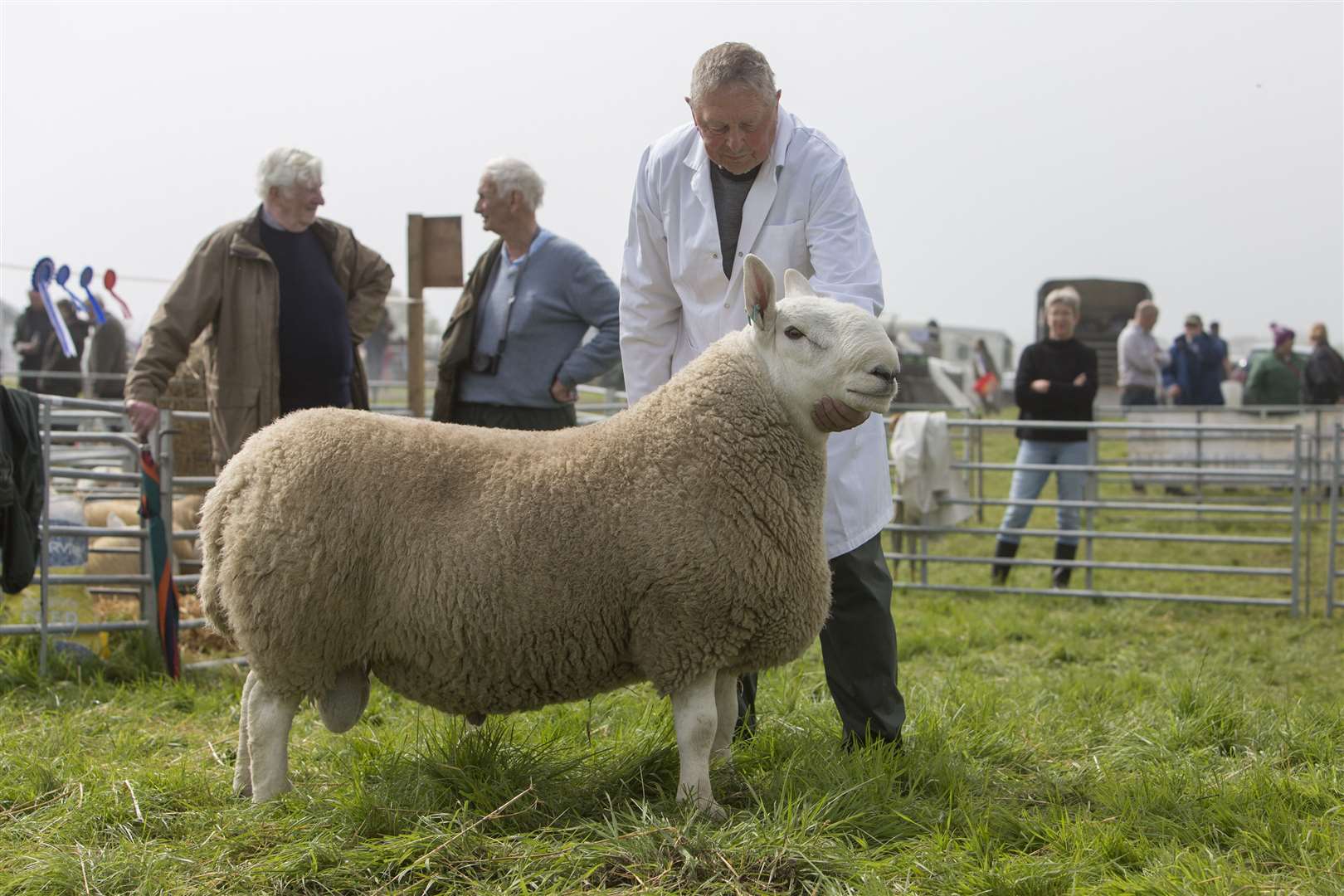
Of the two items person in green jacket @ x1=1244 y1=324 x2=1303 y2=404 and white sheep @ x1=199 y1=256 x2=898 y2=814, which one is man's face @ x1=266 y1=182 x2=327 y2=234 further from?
person in green jacket @ x1=1244 y1=324 x2=1303 y2=404

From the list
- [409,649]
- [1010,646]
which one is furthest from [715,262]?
[1010,646]

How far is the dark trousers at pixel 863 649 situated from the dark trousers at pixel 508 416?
1624mm

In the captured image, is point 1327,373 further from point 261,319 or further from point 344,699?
point 344,699

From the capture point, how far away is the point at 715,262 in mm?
3668

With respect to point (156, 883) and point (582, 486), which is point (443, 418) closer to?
point (582, 486)

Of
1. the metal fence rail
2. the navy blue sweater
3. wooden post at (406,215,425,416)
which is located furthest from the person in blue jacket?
the navy blue sweater

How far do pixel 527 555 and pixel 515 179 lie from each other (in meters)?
2.20

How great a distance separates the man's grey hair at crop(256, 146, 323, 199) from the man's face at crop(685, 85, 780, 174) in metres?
1.84

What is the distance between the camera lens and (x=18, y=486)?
4570 millimetres

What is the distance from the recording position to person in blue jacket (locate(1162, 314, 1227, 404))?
1463 cm

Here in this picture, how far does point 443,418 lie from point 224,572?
1.83 meters

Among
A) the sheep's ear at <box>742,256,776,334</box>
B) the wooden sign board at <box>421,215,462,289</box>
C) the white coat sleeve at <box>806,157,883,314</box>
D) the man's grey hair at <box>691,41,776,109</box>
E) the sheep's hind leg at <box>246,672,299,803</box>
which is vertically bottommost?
the sheep's hind leg at <box>246,672,299,803</box>

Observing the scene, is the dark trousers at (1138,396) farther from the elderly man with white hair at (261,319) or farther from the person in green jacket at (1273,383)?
the elderly man with white hair at (261,319)

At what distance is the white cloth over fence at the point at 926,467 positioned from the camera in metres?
8.00
